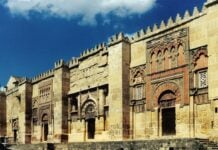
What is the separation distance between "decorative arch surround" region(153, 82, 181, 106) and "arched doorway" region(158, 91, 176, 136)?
13 cm

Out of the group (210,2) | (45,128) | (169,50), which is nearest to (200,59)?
(169,50)

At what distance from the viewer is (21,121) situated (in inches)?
1023

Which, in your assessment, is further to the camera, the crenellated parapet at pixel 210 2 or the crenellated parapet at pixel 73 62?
the crenellated parapet at pixel 73 62

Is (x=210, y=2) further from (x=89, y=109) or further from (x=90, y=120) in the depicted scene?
(x=90, y=120)

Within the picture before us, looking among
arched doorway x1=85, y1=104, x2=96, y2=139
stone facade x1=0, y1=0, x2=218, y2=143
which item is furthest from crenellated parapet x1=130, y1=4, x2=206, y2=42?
arched doorway x1=85, y1=104, x2=96, y2=139

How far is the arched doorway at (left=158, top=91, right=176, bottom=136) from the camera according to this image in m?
16.0

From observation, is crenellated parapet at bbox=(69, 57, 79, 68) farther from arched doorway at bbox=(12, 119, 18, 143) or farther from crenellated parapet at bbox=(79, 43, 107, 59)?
arched doorway at bbox=(12, 119, 18, 143)

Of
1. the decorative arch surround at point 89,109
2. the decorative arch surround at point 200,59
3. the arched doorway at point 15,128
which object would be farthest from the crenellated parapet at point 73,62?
the decorative arch surround at point 200,59

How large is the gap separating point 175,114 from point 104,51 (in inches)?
215

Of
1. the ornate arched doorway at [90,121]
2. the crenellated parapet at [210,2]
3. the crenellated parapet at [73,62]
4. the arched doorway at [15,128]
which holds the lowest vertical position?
the arched doorway at [15,128]

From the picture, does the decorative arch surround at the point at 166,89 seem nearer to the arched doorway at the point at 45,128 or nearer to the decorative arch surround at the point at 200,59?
the decorative arch surround at the point at 200,59

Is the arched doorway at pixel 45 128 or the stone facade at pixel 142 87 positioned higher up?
the stone facade at pixel 142 87

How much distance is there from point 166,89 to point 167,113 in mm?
992

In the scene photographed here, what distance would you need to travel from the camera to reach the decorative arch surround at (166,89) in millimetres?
15711
